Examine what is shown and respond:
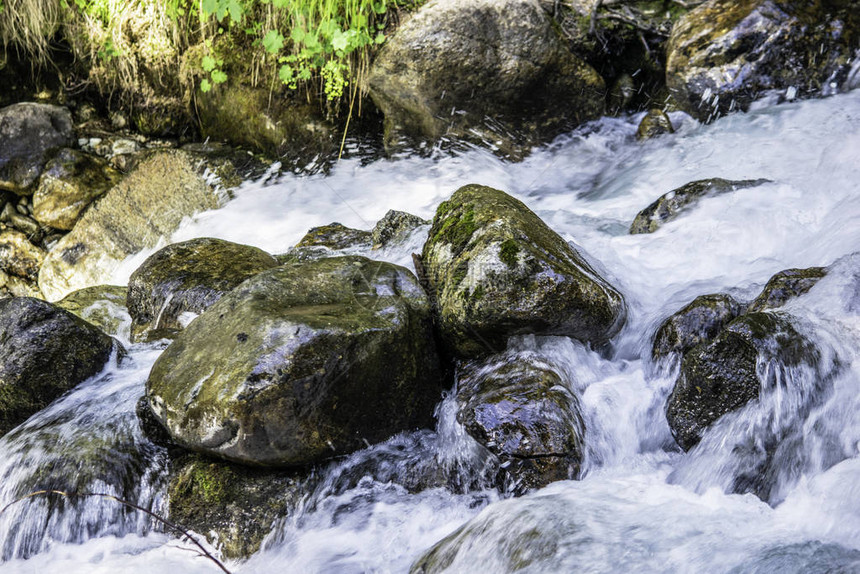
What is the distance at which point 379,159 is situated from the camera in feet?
21.0

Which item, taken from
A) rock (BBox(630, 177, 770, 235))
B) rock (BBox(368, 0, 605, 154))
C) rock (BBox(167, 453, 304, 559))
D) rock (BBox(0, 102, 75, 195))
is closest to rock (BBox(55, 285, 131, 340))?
rock (BBox(167, 453, 304, 559))

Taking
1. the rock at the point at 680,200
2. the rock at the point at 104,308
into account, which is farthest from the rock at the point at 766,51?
the rock at the point at 104,308

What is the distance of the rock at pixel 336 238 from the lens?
4746 mm

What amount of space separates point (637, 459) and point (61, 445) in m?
2.62

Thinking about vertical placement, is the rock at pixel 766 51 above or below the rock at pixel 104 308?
above

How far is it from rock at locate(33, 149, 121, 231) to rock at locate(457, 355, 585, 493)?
5.56 metres

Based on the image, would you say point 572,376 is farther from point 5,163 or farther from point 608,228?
point 5,163

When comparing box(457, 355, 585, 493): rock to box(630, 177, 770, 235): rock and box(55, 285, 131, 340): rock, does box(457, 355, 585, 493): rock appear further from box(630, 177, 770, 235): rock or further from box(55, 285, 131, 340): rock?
box(55, 285, 131, 340): rock

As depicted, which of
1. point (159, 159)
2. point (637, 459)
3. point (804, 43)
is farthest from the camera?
point (159, 159)

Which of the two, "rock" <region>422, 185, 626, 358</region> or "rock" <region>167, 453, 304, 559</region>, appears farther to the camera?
"rock" <region>422, 185, 626, 358</region>

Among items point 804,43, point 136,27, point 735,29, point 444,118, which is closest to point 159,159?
point 136,27

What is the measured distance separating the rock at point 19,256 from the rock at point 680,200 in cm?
583

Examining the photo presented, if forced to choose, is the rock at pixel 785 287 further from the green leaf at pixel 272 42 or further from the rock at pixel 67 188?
the rock at pixel 67 188

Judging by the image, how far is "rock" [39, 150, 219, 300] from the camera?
20.2 ft
